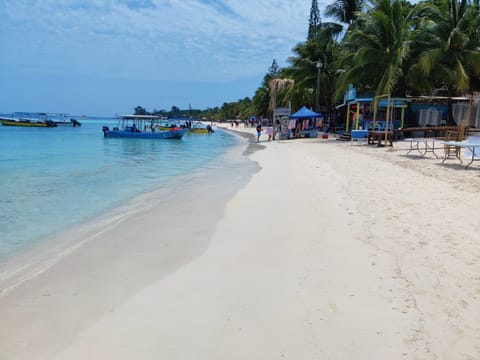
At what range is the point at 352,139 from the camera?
1991 cm

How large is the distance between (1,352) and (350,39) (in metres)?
20.7

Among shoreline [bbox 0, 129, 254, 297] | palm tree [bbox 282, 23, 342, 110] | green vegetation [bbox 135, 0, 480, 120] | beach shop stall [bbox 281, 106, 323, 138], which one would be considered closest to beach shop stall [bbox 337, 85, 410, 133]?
green vegetation [bbox 135, 0, 480, 120]

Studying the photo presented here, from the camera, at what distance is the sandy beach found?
2652 millimetres

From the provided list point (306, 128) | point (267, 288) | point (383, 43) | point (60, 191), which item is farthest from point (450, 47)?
point (267, 288)

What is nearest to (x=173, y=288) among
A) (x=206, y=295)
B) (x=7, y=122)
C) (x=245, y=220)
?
(x=206, y=295)

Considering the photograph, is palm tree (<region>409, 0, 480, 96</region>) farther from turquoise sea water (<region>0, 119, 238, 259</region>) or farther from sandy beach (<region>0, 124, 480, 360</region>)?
sandy beach (<region>0, 124, 480, 360</region>)

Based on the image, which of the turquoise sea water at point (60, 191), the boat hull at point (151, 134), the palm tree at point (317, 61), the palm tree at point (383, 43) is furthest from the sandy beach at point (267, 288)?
the boat hull at point (151, 134)

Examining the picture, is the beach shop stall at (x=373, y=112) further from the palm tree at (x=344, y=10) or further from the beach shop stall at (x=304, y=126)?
the palm tree at (x=344, y=10)

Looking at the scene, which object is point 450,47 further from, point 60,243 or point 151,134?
point 151,134

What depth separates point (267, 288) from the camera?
11.4 feet

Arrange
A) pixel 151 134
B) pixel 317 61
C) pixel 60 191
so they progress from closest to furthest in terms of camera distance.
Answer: pixel 60 191, pixel 317 61, pixel 151 134

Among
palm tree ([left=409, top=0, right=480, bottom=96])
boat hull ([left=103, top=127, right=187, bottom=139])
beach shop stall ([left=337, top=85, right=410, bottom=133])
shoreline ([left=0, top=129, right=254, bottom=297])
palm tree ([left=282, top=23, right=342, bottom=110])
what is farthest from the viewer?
boat hull ([left=103, top=127, right=187, bottom=139])

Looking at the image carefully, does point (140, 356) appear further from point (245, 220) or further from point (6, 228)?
point (6, 228)

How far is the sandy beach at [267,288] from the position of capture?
2.65m
